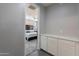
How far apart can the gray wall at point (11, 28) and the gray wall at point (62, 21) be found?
51 cm

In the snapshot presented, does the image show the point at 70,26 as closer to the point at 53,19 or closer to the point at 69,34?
the point at 69,34

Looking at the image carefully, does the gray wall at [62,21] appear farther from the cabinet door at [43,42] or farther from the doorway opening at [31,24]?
the cabinet door at [43,42]

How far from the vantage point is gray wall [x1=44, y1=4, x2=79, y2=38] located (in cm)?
147

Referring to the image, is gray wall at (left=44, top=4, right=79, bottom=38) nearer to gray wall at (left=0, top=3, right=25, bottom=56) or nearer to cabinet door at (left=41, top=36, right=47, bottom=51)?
cabinet door at (left=41, top=36, right=47, bottom=51)

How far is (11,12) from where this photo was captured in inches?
50.8

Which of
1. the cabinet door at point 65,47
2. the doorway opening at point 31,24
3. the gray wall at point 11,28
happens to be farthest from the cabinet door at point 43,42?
the gray wall at point 11,28

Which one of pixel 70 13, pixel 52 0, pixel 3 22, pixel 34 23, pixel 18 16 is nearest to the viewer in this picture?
pixel 52 0

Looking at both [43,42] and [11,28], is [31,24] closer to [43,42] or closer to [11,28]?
[11,28]

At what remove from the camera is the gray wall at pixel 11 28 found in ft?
4.05

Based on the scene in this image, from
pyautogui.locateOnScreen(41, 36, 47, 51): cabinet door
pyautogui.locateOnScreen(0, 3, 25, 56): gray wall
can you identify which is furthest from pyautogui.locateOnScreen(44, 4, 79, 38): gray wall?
pyautogui.locateOnScreen(0, 3, 25, 56): gray wall

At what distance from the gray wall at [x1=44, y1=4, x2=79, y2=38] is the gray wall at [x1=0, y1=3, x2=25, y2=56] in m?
0.51

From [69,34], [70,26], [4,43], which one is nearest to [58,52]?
[69,34]

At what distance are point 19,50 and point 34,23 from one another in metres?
0.56

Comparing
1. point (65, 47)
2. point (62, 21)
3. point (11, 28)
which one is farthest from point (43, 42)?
point (11, 28)
